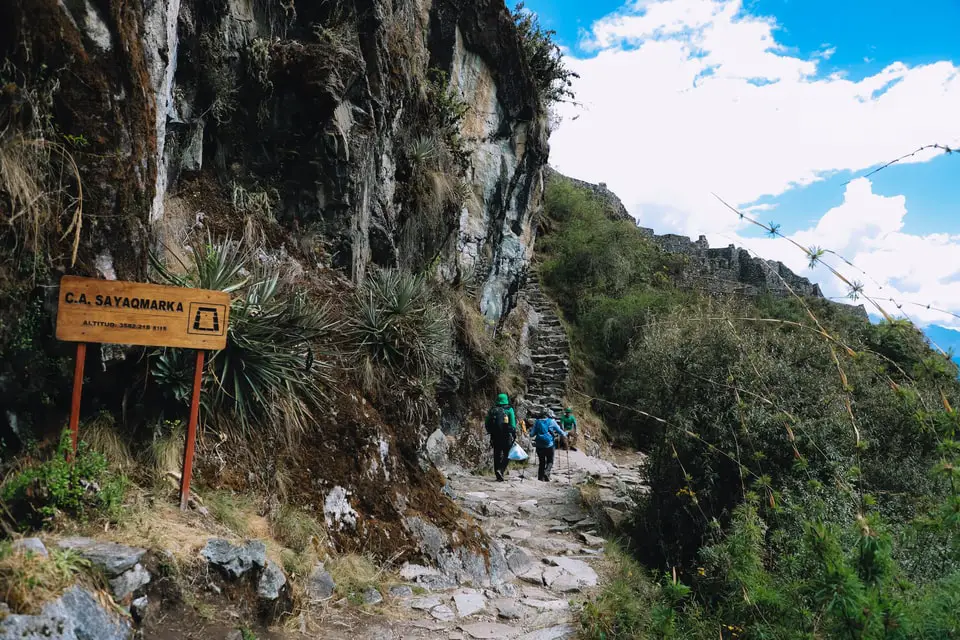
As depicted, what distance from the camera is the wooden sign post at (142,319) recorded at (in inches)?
156

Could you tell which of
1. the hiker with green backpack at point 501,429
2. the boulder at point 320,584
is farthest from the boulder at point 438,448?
the boulder at point 320,584

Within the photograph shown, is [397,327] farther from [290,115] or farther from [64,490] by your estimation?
[64,490]

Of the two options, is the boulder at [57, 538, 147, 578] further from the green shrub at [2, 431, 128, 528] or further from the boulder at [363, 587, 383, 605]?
the boulder at [363, 587, 383, 605]

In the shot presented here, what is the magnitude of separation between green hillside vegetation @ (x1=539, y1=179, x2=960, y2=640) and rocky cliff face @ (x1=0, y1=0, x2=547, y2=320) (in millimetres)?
4316

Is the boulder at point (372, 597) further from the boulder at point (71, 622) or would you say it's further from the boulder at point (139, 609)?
the boulder at point (71, 622)

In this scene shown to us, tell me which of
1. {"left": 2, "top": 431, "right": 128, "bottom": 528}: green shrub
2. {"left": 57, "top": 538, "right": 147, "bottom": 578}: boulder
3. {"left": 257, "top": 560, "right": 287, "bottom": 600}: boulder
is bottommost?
{"left": 257, "top": 560, "right": 287, "bottom": 600}: boulder

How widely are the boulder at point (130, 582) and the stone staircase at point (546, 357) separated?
12.6 metres

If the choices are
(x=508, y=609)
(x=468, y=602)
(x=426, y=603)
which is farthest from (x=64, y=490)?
(x=508, y=609)

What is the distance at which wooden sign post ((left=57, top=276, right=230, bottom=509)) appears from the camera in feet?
13.0

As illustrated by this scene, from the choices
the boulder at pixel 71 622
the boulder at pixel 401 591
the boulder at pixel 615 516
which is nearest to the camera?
the boulder at pixel 71 622

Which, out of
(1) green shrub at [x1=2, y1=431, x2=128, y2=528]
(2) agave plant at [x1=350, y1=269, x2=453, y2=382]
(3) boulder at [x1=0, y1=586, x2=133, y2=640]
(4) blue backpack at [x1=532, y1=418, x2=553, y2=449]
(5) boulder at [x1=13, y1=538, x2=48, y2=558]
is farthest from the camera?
(4) blue backpack at [x1=532, y1=418, x2=553, y2=449]

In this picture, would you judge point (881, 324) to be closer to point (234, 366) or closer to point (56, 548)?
point (56, 548)

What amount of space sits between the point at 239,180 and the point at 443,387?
18.3ft

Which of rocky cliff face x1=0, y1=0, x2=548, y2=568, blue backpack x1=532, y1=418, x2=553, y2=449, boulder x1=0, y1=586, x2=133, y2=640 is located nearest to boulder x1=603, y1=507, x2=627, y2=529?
blue backpack x1=532, y1=418, x2=553, y2=449
